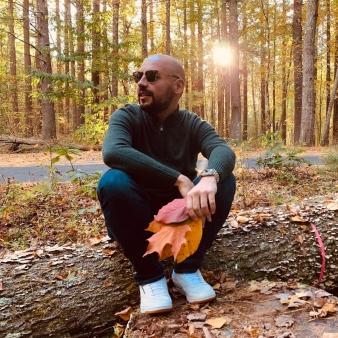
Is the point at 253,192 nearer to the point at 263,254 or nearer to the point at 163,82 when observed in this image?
the point at 263,254

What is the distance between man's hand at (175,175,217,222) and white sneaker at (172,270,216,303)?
0.46 meters

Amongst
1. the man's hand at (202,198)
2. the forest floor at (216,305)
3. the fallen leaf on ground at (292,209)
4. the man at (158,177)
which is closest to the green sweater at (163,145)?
the man at (158,177)

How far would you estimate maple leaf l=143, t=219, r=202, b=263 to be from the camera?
1.69 m

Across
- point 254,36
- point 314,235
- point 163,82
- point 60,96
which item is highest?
point 254,36

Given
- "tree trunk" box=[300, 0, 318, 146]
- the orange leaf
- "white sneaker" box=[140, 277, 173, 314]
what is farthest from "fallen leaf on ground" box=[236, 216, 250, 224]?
"tree trunk" box=[300, 0, 318, 146]

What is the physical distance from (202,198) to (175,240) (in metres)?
0.29

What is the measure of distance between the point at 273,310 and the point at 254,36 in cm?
2005

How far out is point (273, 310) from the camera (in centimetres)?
193

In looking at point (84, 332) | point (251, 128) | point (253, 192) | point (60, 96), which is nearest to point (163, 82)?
point (84, 332)

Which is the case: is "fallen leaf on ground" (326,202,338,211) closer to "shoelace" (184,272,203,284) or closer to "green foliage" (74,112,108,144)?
"shoelace" (184,272,203,284)

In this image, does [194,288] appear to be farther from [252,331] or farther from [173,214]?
[173,214]

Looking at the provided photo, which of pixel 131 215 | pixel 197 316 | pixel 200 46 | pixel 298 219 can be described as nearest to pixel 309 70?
pixel 200 46

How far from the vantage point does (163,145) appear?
2.44 metres

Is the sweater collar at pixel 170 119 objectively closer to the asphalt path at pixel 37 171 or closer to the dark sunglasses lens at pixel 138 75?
the dark sunglasses lens at pixel 138 75
